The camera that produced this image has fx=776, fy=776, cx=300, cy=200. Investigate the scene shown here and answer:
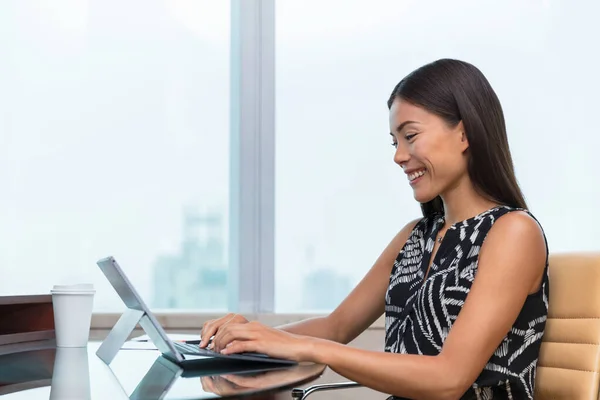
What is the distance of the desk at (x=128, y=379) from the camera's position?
109 centimetres

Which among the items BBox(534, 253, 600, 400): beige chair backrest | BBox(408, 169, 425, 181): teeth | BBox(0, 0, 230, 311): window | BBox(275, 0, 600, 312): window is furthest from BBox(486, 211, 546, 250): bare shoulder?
BBox(0, 0, 230, 311): window

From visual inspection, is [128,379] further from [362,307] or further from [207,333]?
[362,307]

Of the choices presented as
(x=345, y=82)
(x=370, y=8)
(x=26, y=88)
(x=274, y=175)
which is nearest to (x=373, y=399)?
(x=274, y=175)

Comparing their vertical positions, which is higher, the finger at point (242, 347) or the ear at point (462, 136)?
the ear at point (462, 136)

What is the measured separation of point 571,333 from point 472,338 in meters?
0.27

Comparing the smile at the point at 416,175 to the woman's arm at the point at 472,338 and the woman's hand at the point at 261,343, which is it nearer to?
the woman's arm at the point at 472,338

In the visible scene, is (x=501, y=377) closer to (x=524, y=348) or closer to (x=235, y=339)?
(x=524, y=348)

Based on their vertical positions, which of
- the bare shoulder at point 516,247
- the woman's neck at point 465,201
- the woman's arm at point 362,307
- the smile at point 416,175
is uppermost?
the smile at point 416,175

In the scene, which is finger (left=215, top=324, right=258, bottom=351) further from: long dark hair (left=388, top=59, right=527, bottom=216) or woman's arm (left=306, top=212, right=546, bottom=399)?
long dark hair (left=388, top=59, right=527, bottom=216)

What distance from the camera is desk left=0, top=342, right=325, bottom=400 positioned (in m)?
1.09

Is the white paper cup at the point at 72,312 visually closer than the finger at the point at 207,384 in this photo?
No

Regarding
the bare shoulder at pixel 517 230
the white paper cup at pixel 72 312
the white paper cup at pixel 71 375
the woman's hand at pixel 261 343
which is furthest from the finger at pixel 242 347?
the bare shoulder at pixel 517 230

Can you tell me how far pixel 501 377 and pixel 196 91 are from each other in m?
1.83

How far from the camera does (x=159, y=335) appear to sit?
146cm
